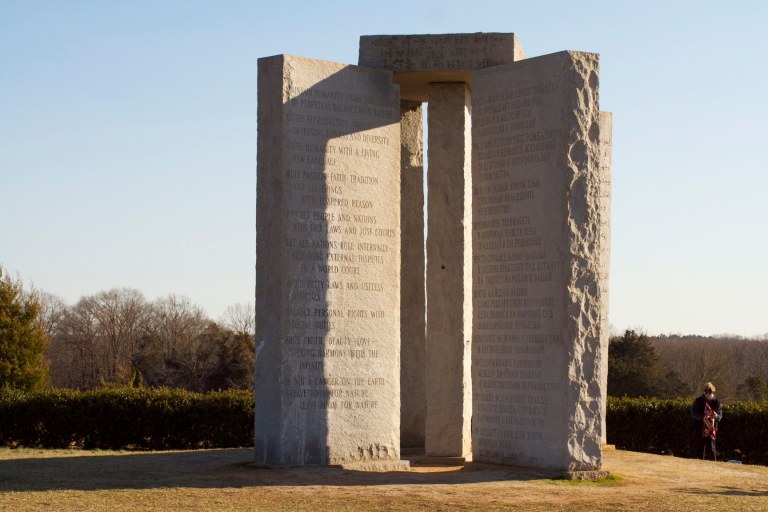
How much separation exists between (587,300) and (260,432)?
14.8ft

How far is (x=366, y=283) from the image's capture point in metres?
13.1

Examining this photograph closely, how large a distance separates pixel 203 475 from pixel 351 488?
227 centimetres

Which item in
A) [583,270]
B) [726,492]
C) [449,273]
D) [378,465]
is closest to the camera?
[726,492]

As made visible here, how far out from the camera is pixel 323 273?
12.8 metres

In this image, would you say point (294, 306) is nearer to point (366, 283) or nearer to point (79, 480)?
point (366, 283)

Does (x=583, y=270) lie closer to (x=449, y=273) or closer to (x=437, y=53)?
(x=449, y=273)

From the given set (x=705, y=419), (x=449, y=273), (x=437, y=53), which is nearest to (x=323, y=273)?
(x=449, y=273)

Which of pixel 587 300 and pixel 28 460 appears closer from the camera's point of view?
pixel 587 300

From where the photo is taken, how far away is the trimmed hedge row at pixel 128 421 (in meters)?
19.6

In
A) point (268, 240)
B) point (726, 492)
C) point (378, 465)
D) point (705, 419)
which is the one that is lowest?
point (726, 492)

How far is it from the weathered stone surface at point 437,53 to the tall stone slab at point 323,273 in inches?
32.4

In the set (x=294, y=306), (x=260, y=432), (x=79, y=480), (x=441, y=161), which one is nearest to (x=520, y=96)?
(x=441, y=161)

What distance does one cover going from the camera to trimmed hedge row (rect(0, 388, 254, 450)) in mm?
19578

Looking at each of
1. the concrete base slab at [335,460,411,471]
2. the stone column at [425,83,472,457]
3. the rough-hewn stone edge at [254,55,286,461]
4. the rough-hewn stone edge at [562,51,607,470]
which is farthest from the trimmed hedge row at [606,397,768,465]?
the rough-hewn stone edge at [254,55,286,461]
